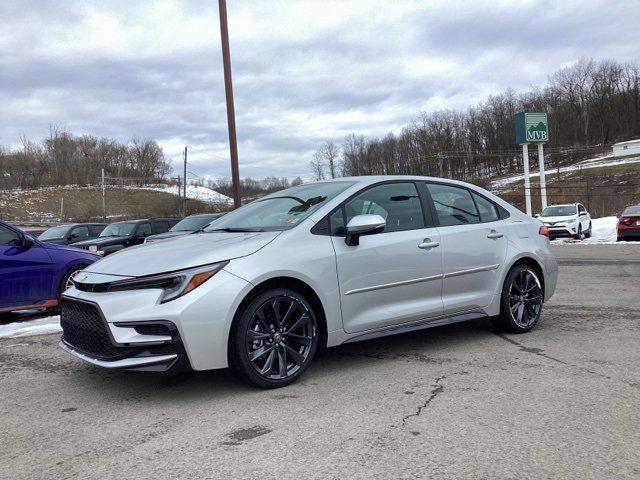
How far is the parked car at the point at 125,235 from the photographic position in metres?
16.2

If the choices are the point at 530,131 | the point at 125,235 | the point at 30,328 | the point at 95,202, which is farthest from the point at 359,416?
the point at 95,202

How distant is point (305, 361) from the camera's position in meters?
4.25

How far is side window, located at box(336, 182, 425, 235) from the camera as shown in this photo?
474cm

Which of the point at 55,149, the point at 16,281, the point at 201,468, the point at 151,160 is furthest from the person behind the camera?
the point at 151,160

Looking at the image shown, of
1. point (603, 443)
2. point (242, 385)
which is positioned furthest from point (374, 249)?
point (603, 443)

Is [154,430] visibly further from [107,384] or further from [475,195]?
[475,195]

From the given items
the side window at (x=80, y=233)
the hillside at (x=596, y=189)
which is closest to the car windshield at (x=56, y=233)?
the side window at (x=80, y=233)

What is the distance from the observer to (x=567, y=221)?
2306 cm

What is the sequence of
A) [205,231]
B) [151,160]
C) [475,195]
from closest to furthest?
[205,231] → [475,195] → [151,160]

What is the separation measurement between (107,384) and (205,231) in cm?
157

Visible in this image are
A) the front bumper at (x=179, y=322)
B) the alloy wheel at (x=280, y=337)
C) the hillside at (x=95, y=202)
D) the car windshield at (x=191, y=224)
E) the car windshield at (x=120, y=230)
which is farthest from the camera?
the hillside at (x=95, y=202)

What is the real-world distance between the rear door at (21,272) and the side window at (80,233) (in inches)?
456

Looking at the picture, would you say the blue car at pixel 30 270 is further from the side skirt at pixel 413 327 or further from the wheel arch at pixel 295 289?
the side skirt at pixel 413 327

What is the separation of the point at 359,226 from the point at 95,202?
99.3 meters
